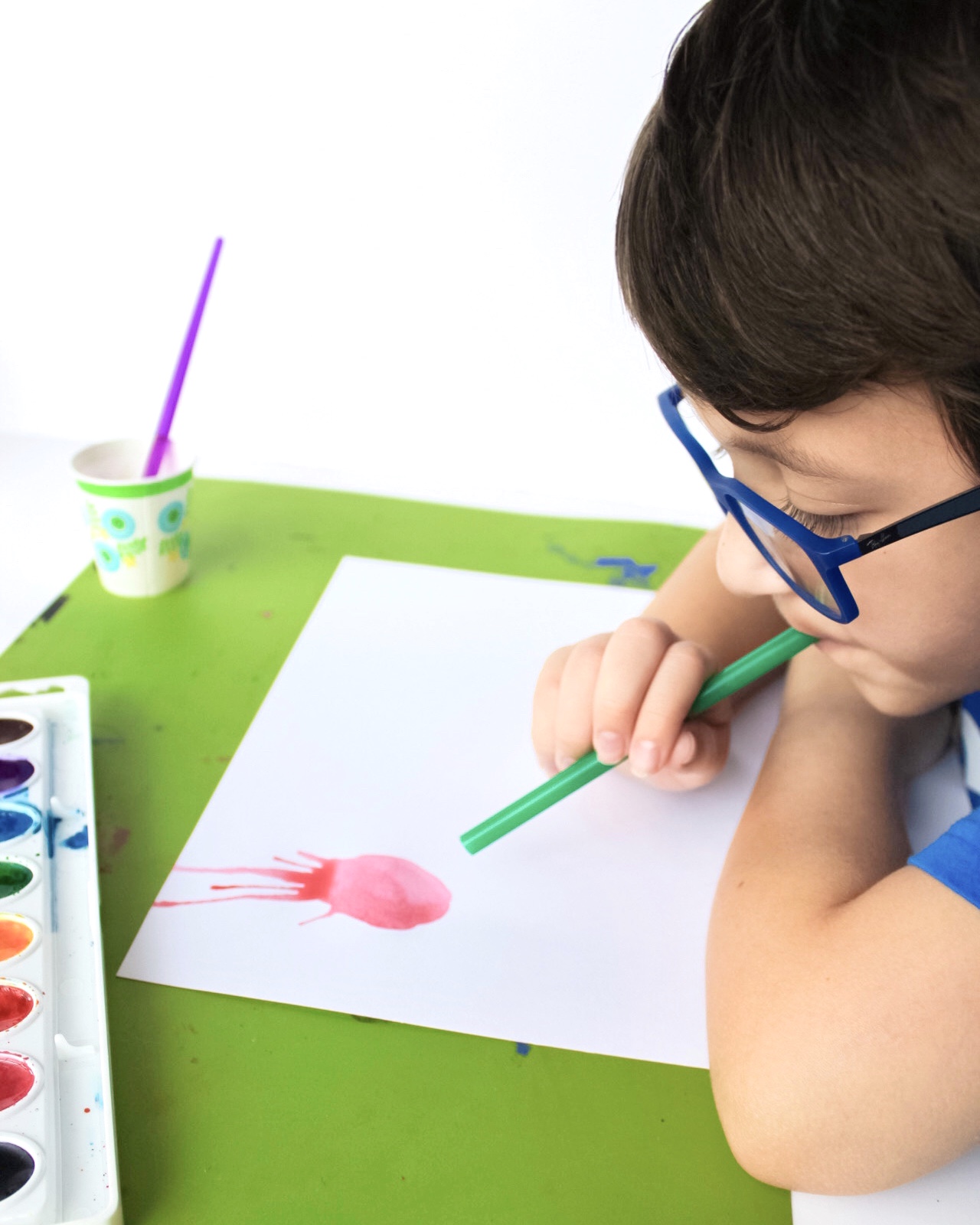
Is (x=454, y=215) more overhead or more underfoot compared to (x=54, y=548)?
more overhead

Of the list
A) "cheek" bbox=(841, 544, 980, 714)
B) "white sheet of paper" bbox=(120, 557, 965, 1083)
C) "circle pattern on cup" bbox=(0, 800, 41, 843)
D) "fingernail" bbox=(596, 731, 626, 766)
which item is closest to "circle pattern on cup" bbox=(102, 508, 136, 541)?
"white sheet of paper" bbox=(120, 557, 965, 1083)

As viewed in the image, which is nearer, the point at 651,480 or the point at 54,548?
the point at 54,548

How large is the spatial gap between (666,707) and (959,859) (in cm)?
17

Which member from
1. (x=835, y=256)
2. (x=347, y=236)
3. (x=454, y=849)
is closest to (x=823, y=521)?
(x=835, y=256)

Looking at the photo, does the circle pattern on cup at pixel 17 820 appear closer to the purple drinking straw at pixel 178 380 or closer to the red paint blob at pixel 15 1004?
the red paint blob at pixel 15 1004

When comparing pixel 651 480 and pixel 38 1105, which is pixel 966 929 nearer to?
pixel 38 1105

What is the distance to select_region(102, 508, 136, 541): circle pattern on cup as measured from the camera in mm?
729

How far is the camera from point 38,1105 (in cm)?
39

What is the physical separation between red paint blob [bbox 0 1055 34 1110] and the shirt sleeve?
355 mm

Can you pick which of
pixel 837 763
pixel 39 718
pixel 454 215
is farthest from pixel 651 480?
pixel 39 718

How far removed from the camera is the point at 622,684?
575 mm

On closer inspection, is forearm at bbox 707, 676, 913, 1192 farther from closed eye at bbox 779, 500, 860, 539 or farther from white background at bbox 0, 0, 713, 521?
white background at bbox 0, 0, 713, 521

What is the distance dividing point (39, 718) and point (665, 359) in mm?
366

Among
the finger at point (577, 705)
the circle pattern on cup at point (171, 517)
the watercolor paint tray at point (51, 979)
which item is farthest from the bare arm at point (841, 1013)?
the circle pattern on cup at point (171, 517)
